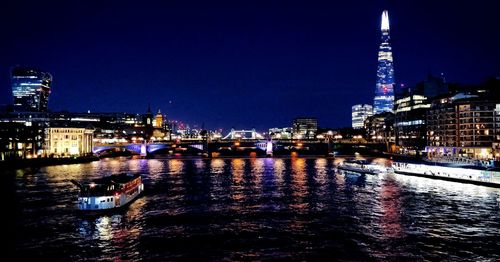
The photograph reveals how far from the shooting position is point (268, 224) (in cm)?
4100

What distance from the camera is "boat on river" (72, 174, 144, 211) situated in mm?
48031

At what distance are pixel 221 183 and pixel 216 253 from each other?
4178 centimetres

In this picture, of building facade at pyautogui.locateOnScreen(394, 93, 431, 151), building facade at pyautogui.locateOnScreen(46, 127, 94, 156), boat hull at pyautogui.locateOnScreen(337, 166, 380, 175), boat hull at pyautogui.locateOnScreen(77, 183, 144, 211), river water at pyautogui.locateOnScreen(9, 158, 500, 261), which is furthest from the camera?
building facade at pyautogui.locateOnScreen(394, 93, 431, 151)

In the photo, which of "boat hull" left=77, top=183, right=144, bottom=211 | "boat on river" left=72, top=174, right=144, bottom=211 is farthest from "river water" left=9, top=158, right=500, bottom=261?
"boat on river" left=72, top=174, right=144, bottom=211

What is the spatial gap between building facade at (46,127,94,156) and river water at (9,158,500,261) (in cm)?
8239

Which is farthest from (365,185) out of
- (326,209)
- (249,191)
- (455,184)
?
(326,209)

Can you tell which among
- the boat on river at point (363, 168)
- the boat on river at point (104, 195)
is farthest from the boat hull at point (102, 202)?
the boat on river at point (363, 168)

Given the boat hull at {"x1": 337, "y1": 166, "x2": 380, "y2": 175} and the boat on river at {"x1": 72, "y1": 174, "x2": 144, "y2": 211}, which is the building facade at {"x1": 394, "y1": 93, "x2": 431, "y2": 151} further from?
the boat on river at {"x1": 72, "y1": 174, "x2": 144, "y2": 211}

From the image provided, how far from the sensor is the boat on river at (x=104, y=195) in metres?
48.0

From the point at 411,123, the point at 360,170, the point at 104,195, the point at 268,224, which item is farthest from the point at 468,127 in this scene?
the point at 104,195

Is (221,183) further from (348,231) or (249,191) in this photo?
(348,231)

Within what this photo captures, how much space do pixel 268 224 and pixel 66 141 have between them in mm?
121959

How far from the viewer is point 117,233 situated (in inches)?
1515

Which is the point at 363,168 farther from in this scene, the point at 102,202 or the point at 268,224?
the point at 102,202
